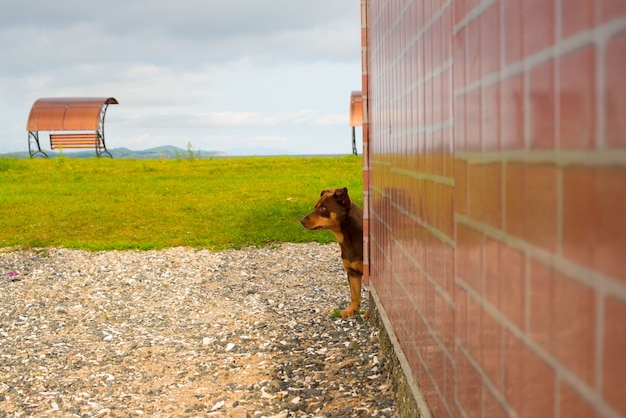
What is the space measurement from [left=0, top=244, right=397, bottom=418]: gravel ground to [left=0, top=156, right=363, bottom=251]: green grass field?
1.38 m

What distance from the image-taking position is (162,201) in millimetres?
15812

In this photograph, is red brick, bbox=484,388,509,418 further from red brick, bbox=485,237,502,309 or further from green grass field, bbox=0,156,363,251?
green grass field, bbox=0,156,363,251

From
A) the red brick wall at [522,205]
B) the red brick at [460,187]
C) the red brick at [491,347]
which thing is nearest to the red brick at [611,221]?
the red brick wall at [522,205]

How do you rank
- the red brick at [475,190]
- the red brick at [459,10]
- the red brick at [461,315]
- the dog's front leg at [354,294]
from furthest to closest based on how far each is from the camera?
the dog's front leg at [354,294] → the red brick at [461,315] → the red brick at [459,10] → the red brick at [475,190]

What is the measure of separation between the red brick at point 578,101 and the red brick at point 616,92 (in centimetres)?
5

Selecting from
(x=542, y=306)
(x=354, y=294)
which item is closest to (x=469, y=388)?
(x=542, y=306)

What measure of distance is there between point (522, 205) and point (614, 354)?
1.62 ft

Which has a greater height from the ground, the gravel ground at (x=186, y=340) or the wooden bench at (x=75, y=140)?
the wooden bench at (x=75, y=140)

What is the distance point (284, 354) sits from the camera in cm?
598

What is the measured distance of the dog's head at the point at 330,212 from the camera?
6402 mm

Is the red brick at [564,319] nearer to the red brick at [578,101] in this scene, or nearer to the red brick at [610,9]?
the red brick at [578,101]

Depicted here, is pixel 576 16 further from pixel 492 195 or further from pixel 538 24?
pixel 492 195

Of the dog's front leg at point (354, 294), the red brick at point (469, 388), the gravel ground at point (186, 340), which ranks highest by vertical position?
the red brick at point (469, 388)

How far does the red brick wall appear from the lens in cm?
111
